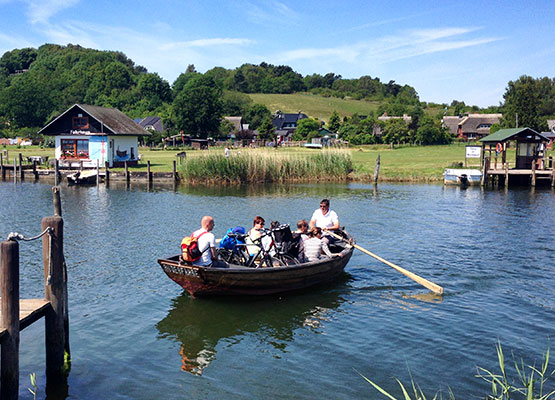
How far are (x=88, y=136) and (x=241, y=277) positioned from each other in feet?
139

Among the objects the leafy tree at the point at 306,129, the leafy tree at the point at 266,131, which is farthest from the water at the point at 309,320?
the leafy tree at the point at 306,129

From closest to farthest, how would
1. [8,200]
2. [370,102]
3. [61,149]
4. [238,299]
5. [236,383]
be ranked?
[236,383]
[238,299]
[8,200]
[61,149]
[370,102]

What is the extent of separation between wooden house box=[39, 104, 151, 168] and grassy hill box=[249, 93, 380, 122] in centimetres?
10419

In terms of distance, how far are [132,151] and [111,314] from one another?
1747 inches

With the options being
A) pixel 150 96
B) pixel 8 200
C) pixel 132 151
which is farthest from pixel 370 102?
pixel 8 200

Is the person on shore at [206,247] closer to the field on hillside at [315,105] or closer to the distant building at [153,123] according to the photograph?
the distant building at [153,123]

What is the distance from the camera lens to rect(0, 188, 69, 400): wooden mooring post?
26.8ft

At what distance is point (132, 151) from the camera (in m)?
55.8

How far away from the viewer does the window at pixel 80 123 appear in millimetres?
51906

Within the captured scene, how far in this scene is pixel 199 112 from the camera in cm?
9344

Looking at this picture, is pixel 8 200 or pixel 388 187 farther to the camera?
pixel 388 187

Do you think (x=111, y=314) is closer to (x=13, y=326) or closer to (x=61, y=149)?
(x=13, y=326)

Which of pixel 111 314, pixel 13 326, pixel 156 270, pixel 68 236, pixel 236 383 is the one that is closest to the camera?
pixel 13 326

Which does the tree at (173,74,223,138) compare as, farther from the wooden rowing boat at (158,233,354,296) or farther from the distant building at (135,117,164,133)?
the wooden rowing boat at (158,233,354,296)
